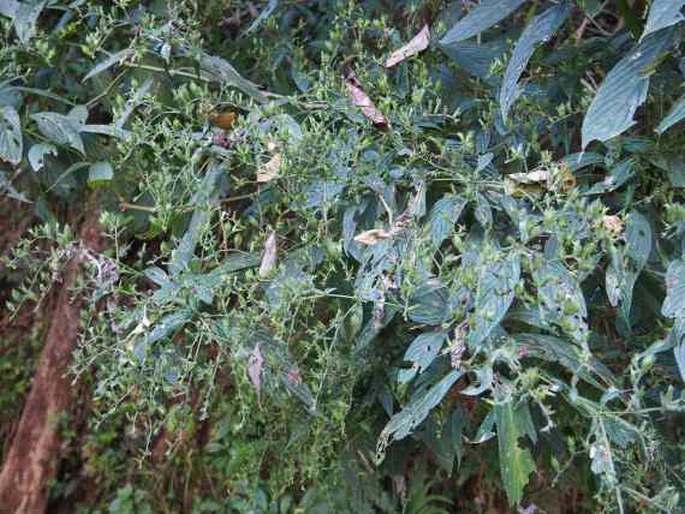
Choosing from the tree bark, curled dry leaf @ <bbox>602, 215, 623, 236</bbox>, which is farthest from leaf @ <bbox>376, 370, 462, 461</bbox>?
the tree bark

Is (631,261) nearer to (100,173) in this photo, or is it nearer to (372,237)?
(372,237)

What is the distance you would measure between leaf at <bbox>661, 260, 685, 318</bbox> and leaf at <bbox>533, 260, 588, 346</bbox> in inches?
4.6

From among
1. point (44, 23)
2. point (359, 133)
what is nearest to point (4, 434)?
point (44, 23)

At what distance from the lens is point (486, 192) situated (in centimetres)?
153

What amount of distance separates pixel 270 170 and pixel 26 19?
714 millimetres

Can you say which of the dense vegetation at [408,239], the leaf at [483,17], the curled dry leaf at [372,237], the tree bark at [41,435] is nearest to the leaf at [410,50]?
the dense vegetation at [408,239]

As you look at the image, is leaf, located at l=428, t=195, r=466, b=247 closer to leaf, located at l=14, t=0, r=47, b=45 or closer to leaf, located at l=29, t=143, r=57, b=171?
leaf, located at l=29, t=143, r=57, b=171

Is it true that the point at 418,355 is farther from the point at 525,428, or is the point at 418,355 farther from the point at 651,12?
the point at 651,12

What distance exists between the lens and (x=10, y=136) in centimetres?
175

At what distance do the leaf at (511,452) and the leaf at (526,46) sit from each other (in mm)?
463

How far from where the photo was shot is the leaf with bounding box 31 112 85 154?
1807mm

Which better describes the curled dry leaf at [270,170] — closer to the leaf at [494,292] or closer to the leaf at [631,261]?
the leaf at [494,292]

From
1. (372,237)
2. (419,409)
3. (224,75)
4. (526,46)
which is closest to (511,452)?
(419,409)

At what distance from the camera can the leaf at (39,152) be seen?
5.75ft
